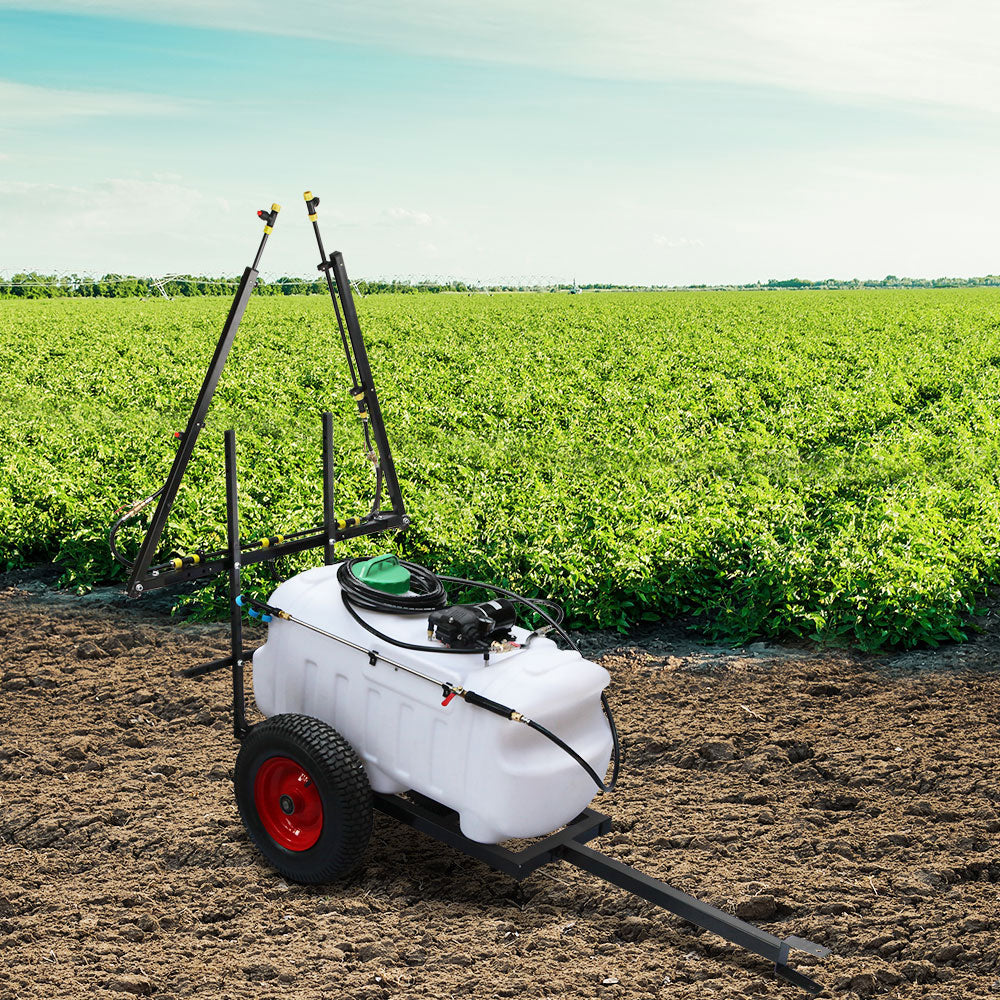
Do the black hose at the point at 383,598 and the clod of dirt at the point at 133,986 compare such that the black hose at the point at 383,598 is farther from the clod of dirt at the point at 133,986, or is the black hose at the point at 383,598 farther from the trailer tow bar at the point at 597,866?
the clod of dirt at the point at 133,986

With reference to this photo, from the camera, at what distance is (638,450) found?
12.6 m

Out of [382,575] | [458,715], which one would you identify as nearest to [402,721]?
[458,715]

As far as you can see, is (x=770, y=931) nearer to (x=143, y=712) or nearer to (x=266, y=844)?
(x=266, y=844)

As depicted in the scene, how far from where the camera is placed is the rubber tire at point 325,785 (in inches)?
153

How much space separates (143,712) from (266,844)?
1.96 metres

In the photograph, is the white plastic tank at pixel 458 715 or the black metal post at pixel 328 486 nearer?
the white plastic tank at pixel 458 715

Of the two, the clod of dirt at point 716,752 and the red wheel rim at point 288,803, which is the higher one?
the red wheel rim at point 288,803

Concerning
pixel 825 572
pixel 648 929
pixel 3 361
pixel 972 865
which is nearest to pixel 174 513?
pixel 825 572

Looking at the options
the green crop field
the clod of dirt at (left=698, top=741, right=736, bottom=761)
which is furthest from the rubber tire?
the green crop field

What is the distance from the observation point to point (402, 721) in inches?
153

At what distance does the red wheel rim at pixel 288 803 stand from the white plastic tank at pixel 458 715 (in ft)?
0.80

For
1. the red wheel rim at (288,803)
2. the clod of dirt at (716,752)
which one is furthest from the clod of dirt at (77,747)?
the clod of dirt at (716,752)

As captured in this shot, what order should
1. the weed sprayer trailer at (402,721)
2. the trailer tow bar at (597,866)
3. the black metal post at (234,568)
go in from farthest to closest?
the black metal post at (234,568), the weed sprayer trailer at (402,721), the trailer tow bar at (597,866)

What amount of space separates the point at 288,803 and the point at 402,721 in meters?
0.68
